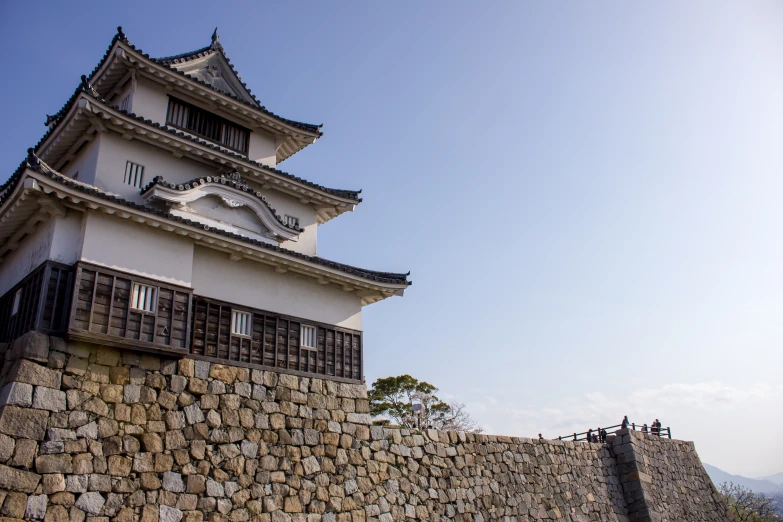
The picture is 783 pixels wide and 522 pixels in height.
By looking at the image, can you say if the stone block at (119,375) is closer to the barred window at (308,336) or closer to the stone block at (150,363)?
the stone block at (150,363)

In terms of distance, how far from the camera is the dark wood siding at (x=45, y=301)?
976cm

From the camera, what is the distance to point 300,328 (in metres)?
13.4

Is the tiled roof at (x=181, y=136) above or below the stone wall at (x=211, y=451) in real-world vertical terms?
above

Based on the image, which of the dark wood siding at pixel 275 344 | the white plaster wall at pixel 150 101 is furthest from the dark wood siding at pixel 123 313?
the white plaster wall at pixel 150 101

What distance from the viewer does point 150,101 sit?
13.9 metres

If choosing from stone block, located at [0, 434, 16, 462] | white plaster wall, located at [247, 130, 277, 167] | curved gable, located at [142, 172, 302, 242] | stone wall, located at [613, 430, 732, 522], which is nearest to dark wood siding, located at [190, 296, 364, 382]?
curved gable, located at [142, 172, 302, 242]

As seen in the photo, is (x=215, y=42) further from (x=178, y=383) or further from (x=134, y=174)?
(x=178, y=383)

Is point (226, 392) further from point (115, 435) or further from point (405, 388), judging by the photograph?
point (405, 388)

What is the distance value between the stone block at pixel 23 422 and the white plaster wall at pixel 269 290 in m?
3.64

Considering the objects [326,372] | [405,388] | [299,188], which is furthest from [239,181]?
[405,388]

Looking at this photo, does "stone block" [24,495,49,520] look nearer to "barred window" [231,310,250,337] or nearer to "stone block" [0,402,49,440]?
"stone block" [0,402,49,440]

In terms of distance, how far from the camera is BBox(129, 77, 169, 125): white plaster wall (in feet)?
44.7

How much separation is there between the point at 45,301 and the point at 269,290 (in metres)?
4.50

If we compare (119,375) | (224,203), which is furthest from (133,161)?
(119,375)
